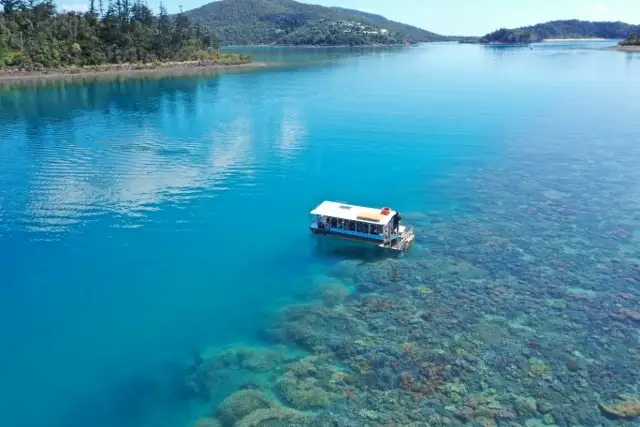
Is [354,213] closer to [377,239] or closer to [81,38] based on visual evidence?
[377,239]

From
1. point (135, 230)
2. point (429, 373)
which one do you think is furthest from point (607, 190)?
point (135, 230)

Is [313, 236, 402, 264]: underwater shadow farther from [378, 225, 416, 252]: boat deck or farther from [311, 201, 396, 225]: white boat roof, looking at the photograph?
[311, 201, 396, 225]: white boat roof

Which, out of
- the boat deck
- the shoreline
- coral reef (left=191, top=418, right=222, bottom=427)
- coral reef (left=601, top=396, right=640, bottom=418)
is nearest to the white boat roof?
the boat deck

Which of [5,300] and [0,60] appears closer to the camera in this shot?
[5,300]

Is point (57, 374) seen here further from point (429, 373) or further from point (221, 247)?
point (429, 373)

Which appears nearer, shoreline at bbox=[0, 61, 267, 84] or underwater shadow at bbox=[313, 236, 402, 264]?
underwater shadow at bbox=[313, 236, 402, 264]

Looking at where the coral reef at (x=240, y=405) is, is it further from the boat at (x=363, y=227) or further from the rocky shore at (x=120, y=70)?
the rocky shore at (x=120, y=70)

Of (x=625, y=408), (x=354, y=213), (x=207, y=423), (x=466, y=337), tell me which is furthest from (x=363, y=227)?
(x=625, y=408)
